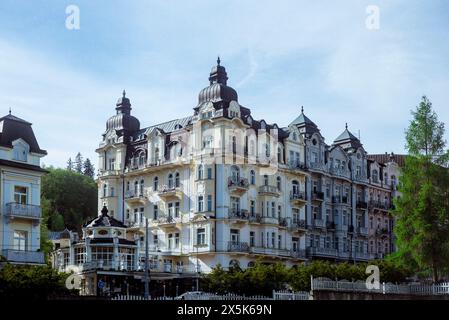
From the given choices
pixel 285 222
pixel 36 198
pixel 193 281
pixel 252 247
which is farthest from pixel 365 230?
pixel 36 198

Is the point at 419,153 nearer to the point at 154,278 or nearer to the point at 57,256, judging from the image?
the point at 154,278

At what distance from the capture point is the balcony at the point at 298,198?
70.2 m

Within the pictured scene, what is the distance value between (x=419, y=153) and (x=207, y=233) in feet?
67.0

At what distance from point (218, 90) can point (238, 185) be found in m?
8.75

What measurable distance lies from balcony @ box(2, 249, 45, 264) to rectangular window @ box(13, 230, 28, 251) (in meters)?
0.71

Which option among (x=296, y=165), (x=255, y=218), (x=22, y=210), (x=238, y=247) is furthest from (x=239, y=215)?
(x=22, y=210)

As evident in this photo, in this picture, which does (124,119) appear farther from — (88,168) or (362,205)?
(88,168)

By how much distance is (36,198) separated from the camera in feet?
160

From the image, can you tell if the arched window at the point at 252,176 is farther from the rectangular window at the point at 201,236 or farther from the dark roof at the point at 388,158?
the dark roof at the point at 388,158

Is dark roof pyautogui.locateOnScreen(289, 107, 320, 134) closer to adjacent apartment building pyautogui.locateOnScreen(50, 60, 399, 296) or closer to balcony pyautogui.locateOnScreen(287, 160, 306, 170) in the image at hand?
adjacent apartment building pyautogui.locateOnScreen(50, 60, 399, 296)

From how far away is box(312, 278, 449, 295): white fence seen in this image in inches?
1606

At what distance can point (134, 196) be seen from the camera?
238 feet

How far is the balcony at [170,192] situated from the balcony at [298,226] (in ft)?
36.5

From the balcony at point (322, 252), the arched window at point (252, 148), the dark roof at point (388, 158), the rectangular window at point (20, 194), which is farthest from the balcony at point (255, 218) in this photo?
the dark roof at point (388, 158)
